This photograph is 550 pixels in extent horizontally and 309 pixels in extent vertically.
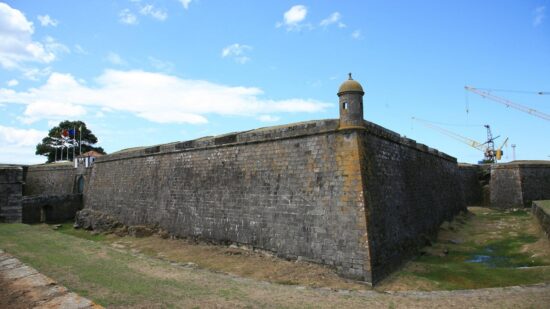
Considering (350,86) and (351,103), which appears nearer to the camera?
(351,103)

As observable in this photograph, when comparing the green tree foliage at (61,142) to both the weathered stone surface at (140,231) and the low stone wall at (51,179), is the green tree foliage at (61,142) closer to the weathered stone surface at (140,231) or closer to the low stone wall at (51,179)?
the low stone wall at (51,179)

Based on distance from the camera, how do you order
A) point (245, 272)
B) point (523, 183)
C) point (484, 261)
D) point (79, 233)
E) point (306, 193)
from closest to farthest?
Answer: 1. point (245, 272)
2. point (306, 193)
3. point (484, 261)
4. point (79, 233)
5. point (523, 183)

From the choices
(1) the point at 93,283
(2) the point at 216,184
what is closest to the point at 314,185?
(2) the point at 216,184

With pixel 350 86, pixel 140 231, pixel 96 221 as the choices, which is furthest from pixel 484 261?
pixel 96 221

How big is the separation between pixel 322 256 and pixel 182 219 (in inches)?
309

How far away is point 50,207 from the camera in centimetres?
2498

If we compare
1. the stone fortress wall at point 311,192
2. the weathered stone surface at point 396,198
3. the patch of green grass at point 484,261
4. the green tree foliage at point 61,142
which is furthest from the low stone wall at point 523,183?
the green tree foliage at point 61,142

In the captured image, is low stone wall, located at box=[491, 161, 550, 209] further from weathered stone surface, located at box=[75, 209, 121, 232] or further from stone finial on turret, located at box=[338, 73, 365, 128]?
weathered stone surface, located at box=[75, 209, 121, 232]

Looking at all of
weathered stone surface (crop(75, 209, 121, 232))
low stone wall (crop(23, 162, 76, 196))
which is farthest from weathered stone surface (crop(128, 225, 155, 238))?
low stone wall (crop(23, 162, 76, 196))

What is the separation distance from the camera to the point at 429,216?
592 inches

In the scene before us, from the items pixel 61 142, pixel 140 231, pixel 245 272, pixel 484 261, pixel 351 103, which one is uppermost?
pixel 61 142

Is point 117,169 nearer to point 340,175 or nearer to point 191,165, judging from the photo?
point 191,165

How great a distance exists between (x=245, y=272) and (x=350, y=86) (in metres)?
6.42

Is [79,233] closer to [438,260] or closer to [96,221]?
[96,221]
